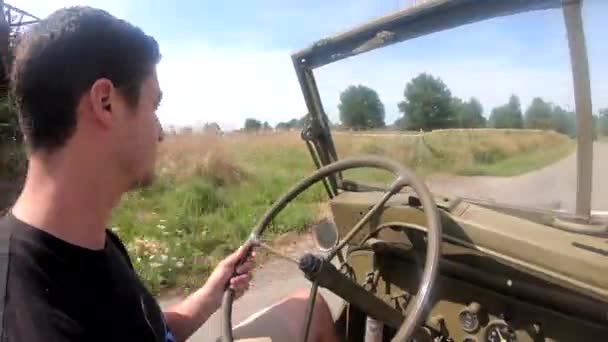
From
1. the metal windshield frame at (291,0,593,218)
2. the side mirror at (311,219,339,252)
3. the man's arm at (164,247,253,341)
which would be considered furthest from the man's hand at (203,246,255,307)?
the metal windshield frame at (291,0,593,218)

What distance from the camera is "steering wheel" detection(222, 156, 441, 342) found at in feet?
5.89

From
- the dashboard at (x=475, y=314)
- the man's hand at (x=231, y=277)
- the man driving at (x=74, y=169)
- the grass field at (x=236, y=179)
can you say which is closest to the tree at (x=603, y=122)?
the grass field at (x=236, y=179)

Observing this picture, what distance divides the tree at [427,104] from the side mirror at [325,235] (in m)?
0.67

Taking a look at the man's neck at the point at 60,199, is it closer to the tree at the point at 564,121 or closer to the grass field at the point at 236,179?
the grass field at the point at 236,179

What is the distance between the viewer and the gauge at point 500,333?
7.29 feet

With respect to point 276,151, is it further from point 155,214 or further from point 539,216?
point 539,216

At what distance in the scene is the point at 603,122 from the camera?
7.99ft

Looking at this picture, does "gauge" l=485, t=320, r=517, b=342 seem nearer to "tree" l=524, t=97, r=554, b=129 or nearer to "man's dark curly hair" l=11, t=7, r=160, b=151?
"tree" l=524, t=97, r=554, b=129

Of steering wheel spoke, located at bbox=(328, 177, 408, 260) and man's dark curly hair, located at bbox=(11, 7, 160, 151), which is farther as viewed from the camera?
steering wheel spoke, located at bbox=(328, 177, 408, 260)

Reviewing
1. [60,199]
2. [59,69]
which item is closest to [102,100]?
[59,69]

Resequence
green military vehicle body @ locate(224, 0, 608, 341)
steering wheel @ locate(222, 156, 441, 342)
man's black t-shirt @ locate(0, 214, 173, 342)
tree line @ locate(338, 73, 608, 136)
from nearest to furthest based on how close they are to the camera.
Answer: man's black t-shirt @ locate(0, 214, 173, 342)
steering wheel @ locate(222, 156, 441, 342)
green military vehicle body @ locate(224, 0, 608, 341)
tree line @ locate(338, 73, 608, 136)

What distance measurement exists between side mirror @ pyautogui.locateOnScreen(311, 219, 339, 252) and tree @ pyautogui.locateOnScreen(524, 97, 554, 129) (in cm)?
85

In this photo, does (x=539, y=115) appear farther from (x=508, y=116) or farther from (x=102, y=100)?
(x=102, y=100)

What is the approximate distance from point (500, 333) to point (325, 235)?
27.6 inches
